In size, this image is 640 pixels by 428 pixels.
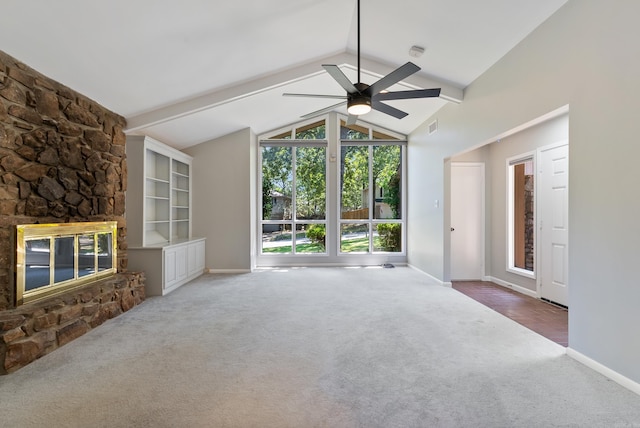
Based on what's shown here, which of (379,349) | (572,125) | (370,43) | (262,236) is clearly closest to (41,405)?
(379,349)

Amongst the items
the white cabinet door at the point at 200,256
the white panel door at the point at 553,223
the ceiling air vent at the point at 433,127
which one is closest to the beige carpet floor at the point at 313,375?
the white panel door at the point at 553,223

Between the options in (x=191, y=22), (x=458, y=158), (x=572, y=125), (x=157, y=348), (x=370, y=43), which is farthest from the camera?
(x=458, y=158)

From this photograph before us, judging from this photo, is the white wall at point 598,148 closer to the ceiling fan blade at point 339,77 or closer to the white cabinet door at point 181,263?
the ceiling fan blade at point 339,77

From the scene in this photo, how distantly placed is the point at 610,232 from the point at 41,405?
4.07 meters

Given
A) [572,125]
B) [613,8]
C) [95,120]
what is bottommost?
[572,125]

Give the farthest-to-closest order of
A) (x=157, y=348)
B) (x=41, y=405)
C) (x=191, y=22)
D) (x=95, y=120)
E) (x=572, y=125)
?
(x=95, y=120) < (x=191, y=22) < (x=157, y=348) < (x=572, y=125) < (x=41, y=405)

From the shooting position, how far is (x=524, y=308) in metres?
4.05

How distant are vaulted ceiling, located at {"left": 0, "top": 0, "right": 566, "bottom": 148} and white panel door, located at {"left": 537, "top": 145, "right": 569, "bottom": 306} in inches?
62.8

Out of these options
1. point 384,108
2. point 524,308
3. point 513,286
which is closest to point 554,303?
point 524,308

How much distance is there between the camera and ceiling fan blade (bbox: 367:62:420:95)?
2.43 meters

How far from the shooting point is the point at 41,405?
1.99 metres

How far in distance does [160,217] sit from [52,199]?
241cm

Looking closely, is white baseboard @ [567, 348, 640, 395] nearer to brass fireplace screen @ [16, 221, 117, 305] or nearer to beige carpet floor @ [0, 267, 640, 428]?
beige carpet floor @ [0, 267, 640, 428]

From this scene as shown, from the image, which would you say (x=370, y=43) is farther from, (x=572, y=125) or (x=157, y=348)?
(x=157, y=348)
